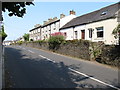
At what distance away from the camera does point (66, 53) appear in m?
25.7

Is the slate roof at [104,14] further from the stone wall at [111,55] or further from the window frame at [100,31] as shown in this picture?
the stone wall at [111,55]

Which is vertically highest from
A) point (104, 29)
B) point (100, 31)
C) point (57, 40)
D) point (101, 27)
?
point (101, 27)

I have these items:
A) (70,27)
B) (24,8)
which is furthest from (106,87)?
(70,27)

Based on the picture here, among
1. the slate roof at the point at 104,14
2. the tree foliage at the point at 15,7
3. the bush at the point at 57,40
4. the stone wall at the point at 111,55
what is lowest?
the stone wall at the point at 111,55

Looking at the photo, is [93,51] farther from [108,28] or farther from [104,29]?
[104,29]

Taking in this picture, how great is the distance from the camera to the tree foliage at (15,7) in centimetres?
544

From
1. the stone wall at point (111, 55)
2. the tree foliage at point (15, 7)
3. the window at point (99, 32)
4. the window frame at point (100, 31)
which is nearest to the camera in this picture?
the tree foliage at point (15, 7)

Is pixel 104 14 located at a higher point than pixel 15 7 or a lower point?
higher

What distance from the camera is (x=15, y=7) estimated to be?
18.3 ft

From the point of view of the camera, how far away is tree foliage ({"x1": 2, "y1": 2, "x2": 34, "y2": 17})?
17.8 ft

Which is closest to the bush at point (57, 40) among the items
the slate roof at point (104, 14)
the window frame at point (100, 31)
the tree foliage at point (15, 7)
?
the slate roof at point (104, 14)

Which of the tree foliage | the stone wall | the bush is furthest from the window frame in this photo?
the tree foliage

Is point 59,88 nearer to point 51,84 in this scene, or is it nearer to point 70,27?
point 51,84

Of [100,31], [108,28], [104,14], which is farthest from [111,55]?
[104,14]
